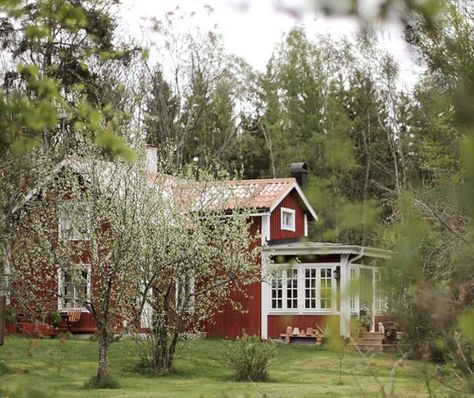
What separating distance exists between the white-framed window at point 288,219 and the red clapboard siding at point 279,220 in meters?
0.11

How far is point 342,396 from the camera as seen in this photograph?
1645cm

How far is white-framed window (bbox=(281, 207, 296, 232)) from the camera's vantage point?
29.8 metres

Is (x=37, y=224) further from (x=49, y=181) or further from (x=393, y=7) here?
(x=393, y=7)

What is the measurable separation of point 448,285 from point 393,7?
7.96 feet

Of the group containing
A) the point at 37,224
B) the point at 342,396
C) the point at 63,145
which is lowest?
the point at 342,396

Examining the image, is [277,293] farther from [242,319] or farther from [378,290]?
[378,290]

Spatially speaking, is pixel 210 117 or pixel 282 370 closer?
pixel 282 370

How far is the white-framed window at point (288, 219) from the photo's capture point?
97.9 ft

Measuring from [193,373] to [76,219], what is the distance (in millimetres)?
3869

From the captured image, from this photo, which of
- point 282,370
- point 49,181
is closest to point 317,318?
point 282,370

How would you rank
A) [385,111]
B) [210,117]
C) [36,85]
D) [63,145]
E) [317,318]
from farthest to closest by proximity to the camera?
1. [210,117]
2. [385,111]
3. [317,318]
4. [63,145]
5. [36,85]

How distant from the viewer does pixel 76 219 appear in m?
20.8

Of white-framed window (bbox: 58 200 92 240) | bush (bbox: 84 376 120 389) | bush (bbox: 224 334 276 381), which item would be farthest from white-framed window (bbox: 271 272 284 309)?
bush (bbox: 84 376 120 389)

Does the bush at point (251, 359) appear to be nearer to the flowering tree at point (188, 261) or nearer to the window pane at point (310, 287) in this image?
the flowering tree at point (188, 261)
